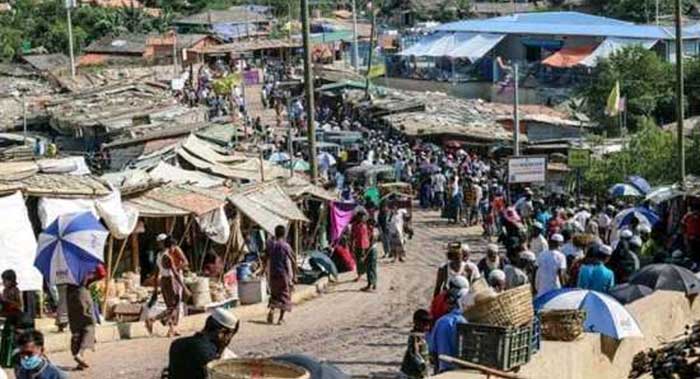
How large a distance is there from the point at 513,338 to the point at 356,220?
12.0m

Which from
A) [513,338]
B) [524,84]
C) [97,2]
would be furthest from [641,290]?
[97,2]

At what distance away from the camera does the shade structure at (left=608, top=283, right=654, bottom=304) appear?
1084 cm

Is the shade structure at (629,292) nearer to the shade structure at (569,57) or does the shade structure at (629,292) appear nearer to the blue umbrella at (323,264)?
the blue umbrella at (323,264)

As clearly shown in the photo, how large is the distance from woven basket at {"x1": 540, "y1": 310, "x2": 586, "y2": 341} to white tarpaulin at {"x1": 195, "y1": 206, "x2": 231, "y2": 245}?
971 cm

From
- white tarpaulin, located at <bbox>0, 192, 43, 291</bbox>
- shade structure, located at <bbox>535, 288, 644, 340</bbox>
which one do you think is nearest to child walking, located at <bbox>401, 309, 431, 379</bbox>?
shade structure, located at <bbox>535, 288, 644, 340</bbox>

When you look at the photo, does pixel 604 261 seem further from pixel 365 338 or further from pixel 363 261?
pixel 363 261

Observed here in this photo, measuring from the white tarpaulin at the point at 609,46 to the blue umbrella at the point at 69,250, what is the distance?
136 feet

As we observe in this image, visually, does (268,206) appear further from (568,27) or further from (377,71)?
(377,71)

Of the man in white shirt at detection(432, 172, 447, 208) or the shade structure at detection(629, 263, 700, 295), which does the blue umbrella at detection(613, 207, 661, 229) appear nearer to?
the shade structure at detection(629, 263, 700, 295)

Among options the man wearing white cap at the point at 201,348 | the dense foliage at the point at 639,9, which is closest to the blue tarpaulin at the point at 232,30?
the dense foliage at the point at 639,9

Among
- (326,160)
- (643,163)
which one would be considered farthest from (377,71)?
(643,163)

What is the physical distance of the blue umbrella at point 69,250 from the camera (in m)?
13.2

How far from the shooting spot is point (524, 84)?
57.3 metres

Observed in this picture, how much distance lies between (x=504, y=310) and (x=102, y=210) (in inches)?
346
